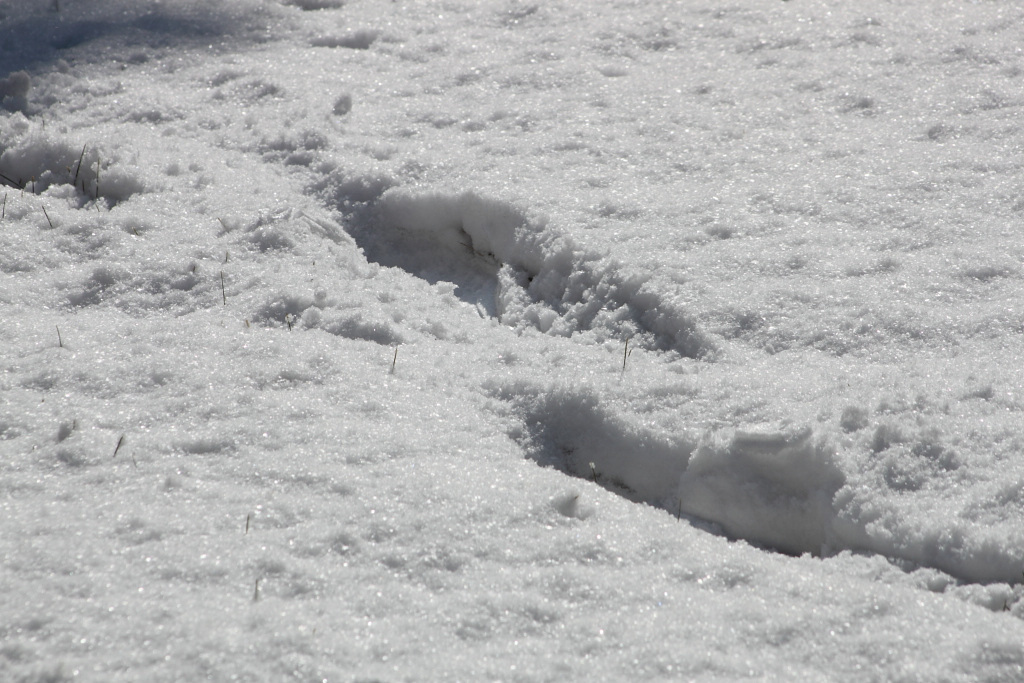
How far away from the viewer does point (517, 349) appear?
305 cm

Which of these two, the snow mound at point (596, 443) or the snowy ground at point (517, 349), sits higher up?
the snowy ground at point (517, 349)

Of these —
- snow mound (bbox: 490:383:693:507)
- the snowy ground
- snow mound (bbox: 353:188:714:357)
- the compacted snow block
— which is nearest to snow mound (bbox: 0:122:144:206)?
the snowy ground

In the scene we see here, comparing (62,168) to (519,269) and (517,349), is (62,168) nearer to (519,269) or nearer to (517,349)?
(519,269)

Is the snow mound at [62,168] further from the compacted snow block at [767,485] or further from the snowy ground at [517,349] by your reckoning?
the compacted snow block at [767,485]

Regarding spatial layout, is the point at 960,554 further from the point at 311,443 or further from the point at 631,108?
the point at 631,108

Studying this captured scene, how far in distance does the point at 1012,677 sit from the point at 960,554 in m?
0.43

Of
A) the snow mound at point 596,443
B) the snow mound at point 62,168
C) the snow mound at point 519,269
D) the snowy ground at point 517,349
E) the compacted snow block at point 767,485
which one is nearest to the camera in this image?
the snowy ground at point 517,349

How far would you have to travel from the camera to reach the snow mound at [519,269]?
3.13 meters

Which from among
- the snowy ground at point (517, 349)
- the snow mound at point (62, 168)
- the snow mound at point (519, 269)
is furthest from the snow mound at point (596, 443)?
the snow mound at point (62, 168)

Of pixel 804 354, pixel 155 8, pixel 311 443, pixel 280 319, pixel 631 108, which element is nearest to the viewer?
pixel 311 443

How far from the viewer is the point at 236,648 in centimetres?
175

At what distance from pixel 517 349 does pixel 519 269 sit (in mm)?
623

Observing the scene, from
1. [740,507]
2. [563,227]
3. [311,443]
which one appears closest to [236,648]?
[311,443]

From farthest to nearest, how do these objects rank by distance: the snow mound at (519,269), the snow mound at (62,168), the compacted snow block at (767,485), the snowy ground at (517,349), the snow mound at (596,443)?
the snow mound at (62,168), the snow mound at (519,269), the snow mound at (596,443), the compacted snow block at (767,485), the snowy ground at (517,349)
